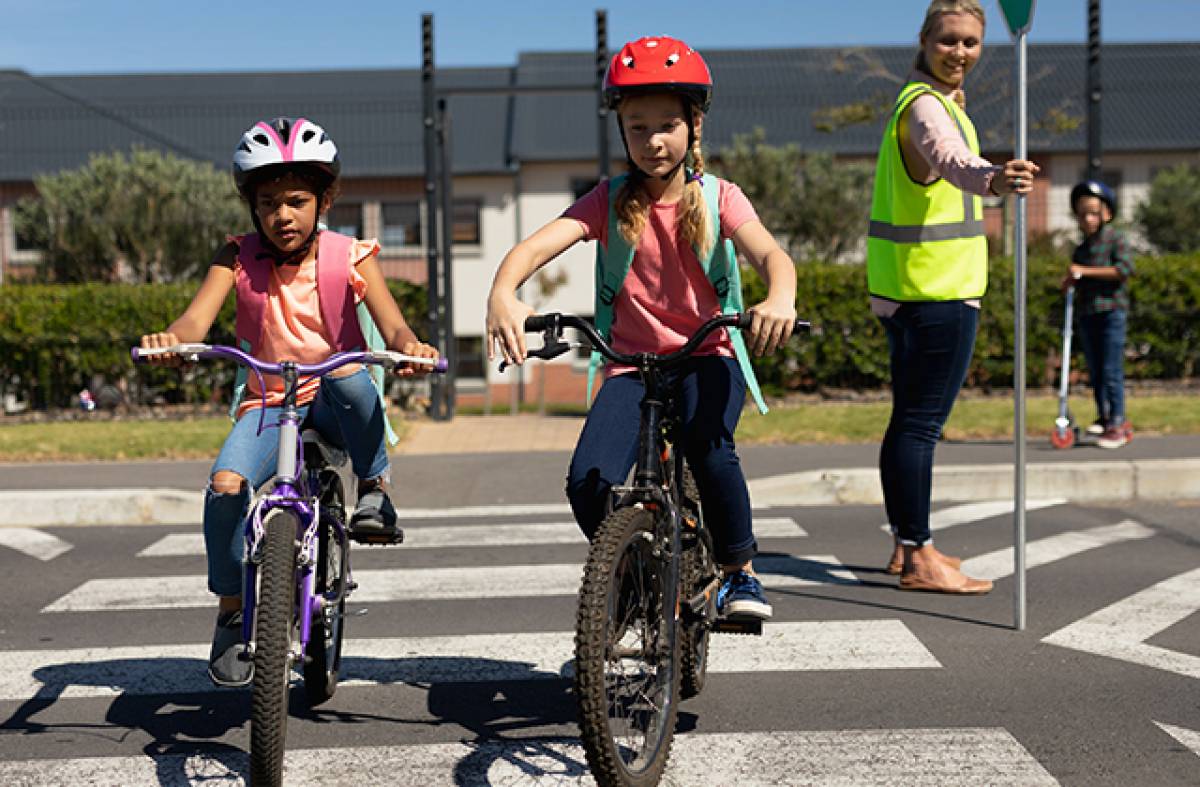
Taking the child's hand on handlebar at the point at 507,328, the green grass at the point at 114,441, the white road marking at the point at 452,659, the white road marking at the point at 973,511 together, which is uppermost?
the child's hand on handlebar at the point at 507,328

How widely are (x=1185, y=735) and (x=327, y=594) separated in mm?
2470

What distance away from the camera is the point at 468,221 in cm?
3297

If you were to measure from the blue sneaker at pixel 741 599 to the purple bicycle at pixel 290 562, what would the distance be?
1.10 m

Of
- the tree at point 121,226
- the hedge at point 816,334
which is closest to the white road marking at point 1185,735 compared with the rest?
the hedge at point 816,334

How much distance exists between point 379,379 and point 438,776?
4.29 feet

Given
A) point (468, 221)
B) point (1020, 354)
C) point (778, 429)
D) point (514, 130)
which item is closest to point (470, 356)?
point (468, 221)

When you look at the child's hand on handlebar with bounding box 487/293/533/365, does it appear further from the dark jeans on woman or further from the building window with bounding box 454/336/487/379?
the building window with bounding box 454/336/487/379

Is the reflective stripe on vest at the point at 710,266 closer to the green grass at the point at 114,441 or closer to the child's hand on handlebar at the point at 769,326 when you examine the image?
the child's hand on handlebar at the point at 769,326

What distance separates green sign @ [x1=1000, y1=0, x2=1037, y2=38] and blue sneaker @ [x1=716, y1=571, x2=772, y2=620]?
93.2 inches

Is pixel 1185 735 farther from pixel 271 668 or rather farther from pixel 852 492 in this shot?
pixel 852 492

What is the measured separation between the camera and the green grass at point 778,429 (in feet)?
37.3

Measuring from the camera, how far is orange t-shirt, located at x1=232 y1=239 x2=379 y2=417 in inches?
177

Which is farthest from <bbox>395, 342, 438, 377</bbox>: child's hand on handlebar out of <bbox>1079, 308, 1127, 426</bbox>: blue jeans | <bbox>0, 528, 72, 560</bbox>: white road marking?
<bbox>1079, 308, 1127, 426</bbox>: blue jeans

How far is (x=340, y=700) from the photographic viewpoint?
480 cm
